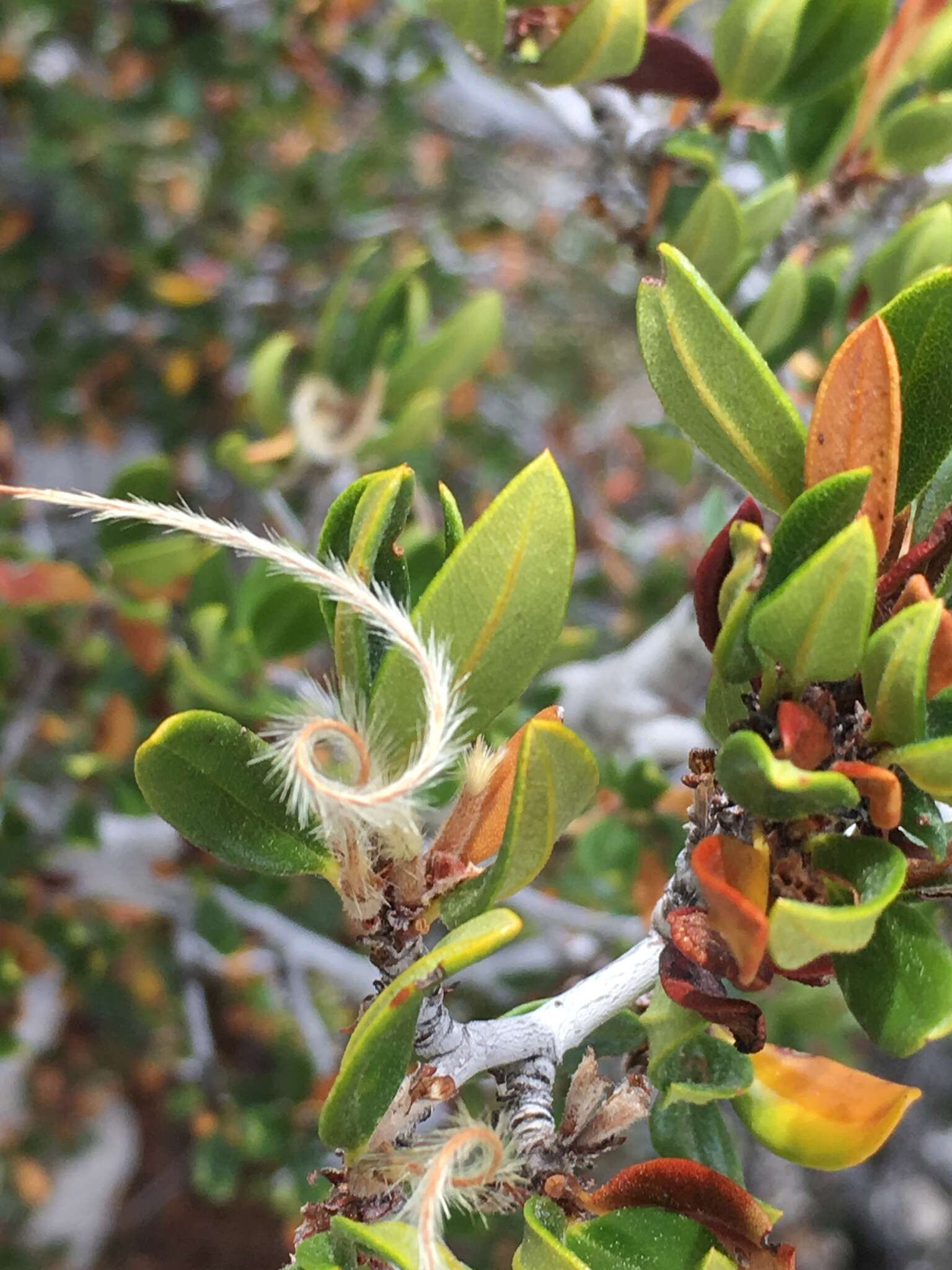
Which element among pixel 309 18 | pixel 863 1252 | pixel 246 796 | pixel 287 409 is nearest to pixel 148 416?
pixel 309 18

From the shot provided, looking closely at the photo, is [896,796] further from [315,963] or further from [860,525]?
[315,963]

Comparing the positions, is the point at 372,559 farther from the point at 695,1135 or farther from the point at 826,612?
the point at 695,1135

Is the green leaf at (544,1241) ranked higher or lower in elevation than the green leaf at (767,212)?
lower

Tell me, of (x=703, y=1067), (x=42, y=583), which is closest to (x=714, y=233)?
(x=703, y=1067)

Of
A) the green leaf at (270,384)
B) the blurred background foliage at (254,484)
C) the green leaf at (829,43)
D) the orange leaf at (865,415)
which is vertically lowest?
the blurred background foliage at (254,484)

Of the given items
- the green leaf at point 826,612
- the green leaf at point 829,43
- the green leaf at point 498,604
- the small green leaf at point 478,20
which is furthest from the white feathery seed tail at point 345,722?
the green leaf at point 829,43

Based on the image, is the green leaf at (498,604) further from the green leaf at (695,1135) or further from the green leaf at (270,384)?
the green leaf at (270,384)
